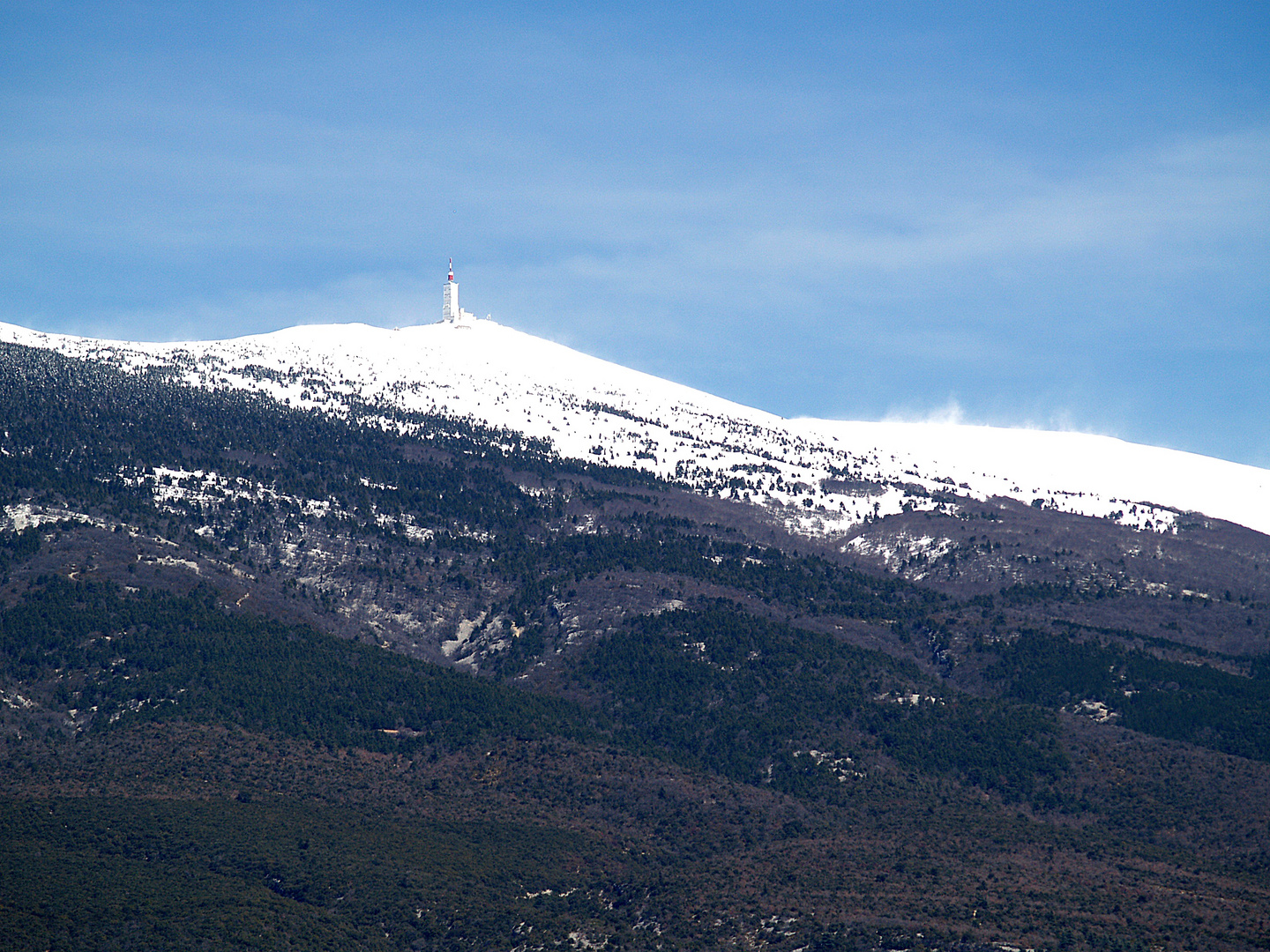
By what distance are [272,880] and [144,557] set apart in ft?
176

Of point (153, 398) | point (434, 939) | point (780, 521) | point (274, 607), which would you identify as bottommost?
point (434, 939)

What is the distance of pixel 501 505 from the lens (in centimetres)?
18438

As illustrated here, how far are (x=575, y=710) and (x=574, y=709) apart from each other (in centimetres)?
16

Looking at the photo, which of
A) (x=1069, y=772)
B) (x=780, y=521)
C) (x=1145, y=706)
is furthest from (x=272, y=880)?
(x=780, y=521)

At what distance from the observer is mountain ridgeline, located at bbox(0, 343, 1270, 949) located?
98.6m

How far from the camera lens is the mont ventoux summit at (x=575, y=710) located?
3875 inches

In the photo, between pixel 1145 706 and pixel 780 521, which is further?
pixel 780 521

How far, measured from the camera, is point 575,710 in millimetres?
137875

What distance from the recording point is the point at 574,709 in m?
138

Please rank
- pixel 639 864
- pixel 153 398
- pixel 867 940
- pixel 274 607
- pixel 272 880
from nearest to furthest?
pixel 867 940 < pixel 272 880 < pixel 639 864 < pixel 274 607 < pixel 153 398

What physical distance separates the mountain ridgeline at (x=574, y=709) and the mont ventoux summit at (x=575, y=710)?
433 mm

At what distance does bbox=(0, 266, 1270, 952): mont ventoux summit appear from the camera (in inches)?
3875

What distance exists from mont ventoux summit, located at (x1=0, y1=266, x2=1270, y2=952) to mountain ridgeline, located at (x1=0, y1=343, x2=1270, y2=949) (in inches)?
17.0

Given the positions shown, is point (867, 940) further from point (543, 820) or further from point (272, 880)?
point (272, 880)
